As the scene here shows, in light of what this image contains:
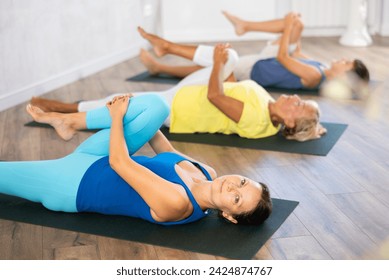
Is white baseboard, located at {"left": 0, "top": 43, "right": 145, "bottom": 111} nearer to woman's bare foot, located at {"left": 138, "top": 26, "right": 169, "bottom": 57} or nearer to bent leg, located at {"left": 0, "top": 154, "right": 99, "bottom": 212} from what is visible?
woman's bare foot, located at {"left": 138, "top": 26, "right": 169, "bottom": 57}

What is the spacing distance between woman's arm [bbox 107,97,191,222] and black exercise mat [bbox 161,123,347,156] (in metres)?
1.12

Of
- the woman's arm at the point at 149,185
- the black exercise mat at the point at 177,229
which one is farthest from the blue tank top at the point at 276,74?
the woman's arm at the point at 149,185

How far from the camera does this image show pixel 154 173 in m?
2.18

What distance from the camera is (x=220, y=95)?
3.27m

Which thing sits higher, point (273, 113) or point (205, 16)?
point (273, 113)

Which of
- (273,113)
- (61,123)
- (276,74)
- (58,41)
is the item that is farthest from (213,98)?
(58,41)

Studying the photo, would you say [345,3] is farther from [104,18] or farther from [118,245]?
[118,245]

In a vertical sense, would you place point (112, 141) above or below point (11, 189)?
above

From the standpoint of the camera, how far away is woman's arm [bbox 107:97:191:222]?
2.11 meters

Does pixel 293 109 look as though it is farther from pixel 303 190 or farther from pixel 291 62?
pixel 291 62

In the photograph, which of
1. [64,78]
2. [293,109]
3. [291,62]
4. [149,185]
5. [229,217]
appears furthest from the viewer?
[64,78]

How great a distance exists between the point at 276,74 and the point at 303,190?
1714mm

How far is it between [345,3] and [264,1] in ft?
2.66
